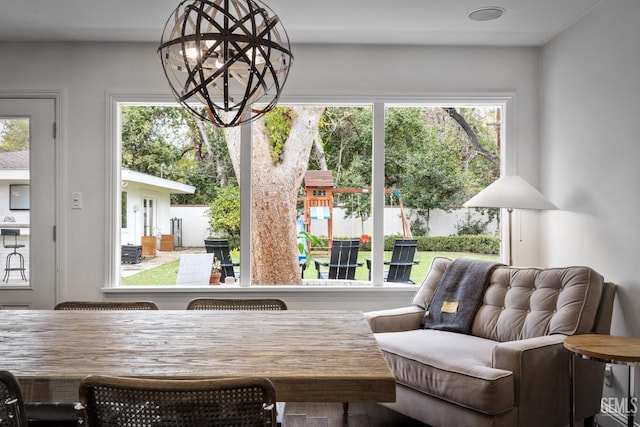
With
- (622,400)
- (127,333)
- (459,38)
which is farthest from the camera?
(459,38)

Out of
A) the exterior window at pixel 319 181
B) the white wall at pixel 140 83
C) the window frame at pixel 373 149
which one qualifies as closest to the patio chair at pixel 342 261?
the exterior window at pixel 319 181

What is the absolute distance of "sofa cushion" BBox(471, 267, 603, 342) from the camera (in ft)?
8.50

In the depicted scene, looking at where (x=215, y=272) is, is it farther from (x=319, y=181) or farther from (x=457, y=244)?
(x=457, y=244)

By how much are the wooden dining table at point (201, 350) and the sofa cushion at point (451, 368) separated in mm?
627

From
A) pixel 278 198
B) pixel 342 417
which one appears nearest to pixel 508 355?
pixel 342 417

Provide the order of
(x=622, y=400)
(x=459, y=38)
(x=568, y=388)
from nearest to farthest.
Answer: (x=568, y=388), (x=622, y=400), (x=459, y=38)

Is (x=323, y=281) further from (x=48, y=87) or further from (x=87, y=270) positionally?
(x=48, y=87)

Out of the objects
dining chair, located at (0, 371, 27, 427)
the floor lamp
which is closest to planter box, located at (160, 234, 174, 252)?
the floor lamp

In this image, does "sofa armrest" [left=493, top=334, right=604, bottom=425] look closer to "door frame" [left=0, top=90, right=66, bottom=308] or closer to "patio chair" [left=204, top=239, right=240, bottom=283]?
"patio chair" [left=204, top=239, right=240, bottom=283]

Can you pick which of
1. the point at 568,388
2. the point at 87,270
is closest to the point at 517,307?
the point at 568,388

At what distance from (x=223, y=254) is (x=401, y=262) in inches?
55.5

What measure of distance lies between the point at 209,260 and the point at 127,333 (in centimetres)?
200

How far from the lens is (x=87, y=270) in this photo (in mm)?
3678

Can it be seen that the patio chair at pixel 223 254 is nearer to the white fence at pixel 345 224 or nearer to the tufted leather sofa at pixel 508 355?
the white fence at pixel 345 224
